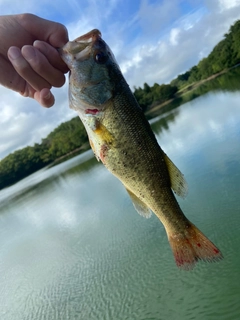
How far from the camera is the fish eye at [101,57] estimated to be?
2311 millimetres

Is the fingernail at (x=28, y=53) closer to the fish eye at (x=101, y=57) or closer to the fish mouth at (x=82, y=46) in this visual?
the fish mouth at (x=82, y=46)

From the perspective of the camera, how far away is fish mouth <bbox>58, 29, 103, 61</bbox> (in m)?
2.27

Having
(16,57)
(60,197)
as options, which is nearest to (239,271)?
(16,57)

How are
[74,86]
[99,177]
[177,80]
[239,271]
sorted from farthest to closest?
[177,80], [99,177], [239,271], [74,86]

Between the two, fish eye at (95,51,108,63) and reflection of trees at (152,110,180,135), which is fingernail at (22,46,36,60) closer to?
fish eye at (95,51,108,63)

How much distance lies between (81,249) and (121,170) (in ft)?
42.4

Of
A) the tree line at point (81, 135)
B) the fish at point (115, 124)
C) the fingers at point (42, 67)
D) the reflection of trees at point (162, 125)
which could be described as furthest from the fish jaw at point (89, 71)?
the tree line at point (81, 135)

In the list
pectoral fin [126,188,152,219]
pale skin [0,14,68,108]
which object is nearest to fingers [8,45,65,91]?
pale skin [0,14,68,108]

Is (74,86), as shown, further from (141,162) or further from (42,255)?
(42,255)

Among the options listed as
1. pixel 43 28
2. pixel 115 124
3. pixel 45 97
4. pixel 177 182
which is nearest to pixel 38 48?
pixel 43 28

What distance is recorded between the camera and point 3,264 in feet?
56.0

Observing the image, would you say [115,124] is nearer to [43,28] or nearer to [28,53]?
[28,53]

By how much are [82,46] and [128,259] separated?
10336mm

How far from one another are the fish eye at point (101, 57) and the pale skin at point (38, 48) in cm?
28
